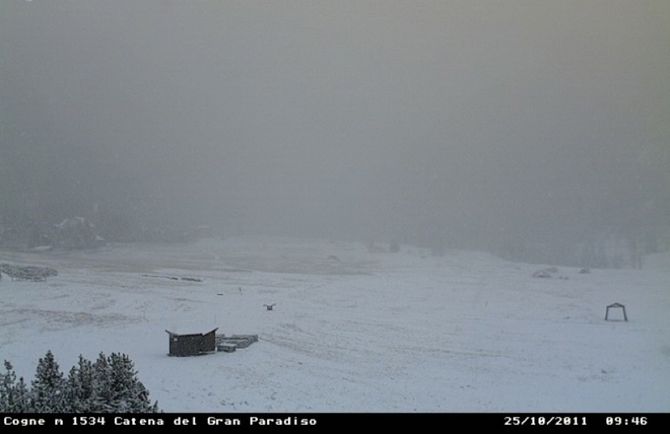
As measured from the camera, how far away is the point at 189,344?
102ft

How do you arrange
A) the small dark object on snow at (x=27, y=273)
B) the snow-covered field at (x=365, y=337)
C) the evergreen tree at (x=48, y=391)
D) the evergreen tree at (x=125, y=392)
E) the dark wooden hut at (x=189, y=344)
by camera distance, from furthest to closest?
the small dark object on snow at (x=27, y=273) < the dark wooden hut at (x=189, y=344) < the snow-covered field at (x=365, y=337) < the evergreen tree at (x=125, y=392) < the evergreen tree at (x=48, y=391)

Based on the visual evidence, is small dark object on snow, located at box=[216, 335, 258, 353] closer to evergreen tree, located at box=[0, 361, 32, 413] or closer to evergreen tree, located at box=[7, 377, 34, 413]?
evergreen tree, located at box=[0, 361, 32, 413]

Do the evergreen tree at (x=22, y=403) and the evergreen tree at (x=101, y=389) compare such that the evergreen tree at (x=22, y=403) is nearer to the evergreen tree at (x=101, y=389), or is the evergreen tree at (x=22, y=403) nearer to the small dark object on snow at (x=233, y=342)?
the evergreen tree at (x=101, y=389)

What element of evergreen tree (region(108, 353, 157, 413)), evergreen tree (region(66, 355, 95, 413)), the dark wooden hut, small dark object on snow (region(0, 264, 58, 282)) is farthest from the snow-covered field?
evergreen tree (region(66, 355, 95, 413))

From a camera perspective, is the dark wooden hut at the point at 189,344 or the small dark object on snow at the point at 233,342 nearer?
the dark wooden hut at the point at 189,344

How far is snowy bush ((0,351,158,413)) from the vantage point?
1677 cm

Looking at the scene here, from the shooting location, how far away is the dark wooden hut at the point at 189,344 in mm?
30938

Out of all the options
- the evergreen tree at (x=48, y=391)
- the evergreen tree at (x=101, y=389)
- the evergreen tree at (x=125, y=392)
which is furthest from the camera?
the evergreen tree at (x=125, y=392)

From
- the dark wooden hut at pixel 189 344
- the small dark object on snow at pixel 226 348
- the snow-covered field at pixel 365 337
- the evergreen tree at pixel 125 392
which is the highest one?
the evergreen tree at pixel 125 392

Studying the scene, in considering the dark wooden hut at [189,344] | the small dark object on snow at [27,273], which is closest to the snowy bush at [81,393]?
the dark wooden hut at [189,344]

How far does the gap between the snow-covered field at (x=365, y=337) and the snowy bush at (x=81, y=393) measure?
3.61 metres

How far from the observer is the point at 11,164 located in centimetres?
16462

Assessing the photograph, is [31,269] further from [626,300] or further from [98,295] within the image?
[626,300]
